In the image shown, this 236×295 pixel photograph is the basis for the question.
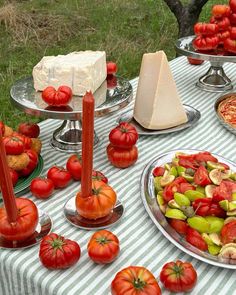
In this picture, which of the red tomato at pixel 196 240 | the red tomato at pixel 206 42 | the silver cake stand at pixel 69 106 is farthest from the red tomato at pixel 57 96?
the red tomato at pixel 206 42

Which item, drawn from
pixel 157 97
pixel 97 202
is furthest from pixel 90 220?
pixel 157 97

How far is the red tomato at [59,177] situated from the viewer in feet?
3.80

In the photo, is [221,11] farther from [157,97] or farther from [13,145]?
[13,145]

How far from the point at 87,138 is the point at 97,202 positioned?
0.67 ft

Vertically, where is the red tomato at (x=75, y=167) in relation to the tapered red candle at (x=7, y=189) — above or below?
below

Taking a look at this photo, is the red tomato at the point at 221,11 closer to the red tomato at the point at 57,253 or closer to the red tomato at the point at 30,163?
the red tomato at the point at 30,163

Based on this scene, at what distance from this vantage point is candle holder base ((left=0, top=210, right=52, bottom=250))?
3.11 ft

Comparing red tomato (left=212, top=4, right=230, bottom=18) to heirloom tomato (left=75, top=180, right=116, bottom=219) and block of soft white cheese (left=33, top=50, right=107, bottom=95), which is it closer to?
block of soft white cheese (left=33, top=50, right=107, bottom=95)

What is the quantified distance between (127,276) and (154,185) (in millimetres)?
349

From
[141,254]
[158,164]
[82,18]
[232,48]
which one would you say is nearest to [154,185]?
[158,164]

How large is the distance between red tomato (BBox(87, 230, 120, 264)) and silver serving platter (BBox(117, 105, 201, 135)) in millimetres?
590

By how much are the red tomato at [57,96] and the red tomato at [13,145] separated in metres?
0.16

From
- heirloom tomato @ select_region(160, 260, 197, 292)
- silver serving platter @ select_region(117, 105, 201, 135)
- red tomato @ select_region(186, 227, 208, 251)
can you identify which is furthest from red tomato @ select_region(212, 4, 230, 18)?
heirloom tomato @ select_region(160, 260, 197, 292)

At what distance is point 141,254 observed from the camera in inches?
38.0
